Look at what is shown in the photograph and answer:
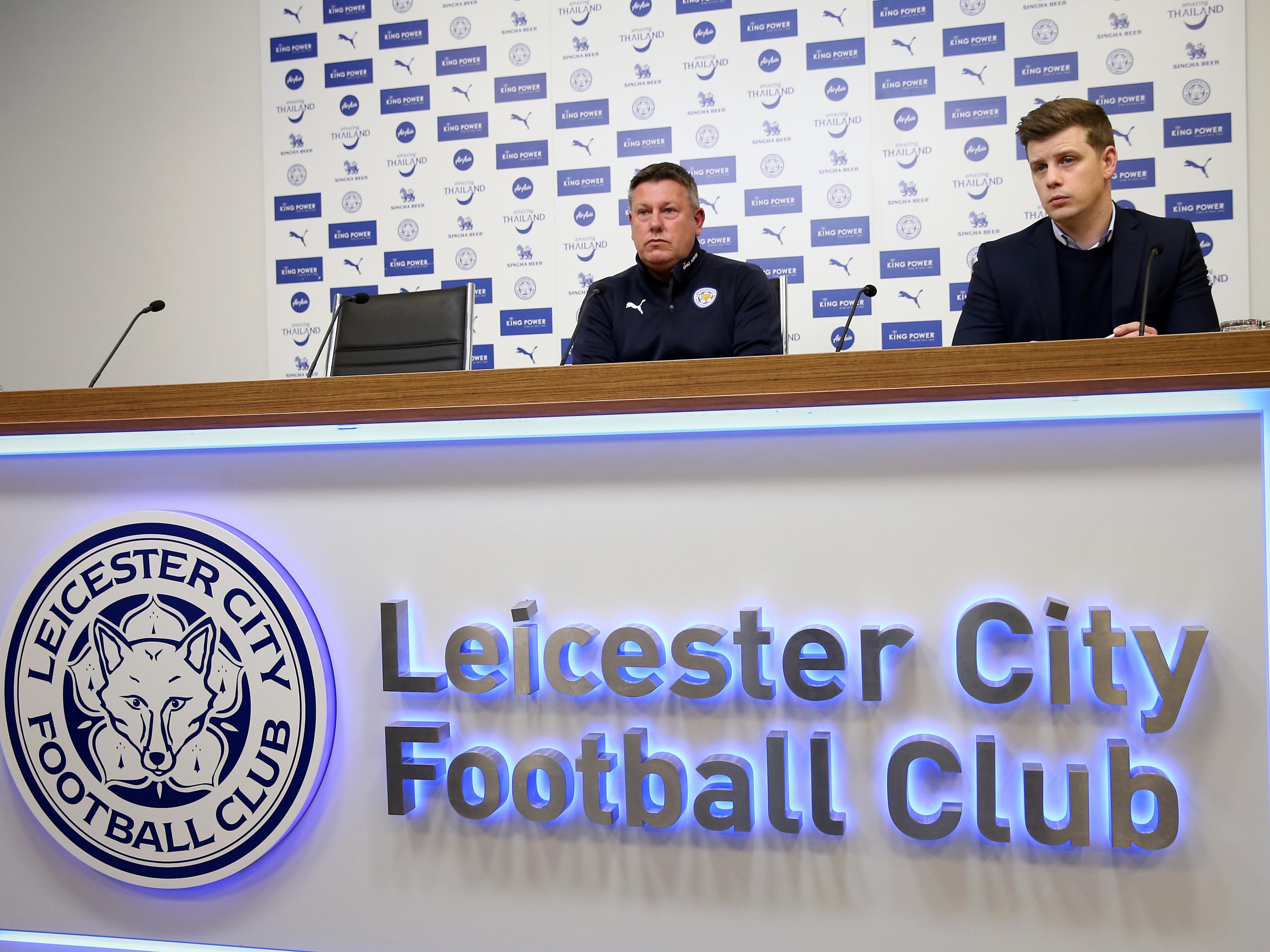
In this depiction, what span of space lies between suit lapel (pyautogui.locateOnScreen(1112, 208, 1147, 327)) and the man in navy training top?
2.95ft

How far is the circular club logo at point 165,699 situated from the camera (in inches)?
49.1

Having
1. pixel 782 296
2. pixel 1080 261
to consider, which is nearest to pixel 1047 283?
pixel 1080 261

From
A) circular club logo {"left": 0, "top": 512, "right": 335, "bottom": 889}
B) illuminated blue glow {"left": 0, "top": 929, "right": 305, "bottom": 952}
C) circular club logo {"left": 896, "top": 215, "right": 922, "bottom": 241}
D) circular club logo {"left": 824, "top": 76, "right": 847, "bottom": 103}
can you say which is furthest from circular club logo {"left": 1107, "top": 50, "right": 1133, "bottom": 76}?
illuminated blue glow {"left": 0, "top": 929, "right": 305, "bottom": 952}

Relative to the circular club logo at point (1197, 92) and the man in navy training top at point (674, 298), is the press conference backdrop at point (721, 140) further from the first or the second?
the man in navy training top at point (674, 298)

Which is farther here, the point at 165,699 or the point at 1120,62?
the point at 1120,62

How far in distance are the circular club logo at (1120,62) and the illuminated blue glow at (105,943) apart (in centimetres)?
374

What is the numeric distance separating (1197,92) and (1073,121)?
1.95 metres

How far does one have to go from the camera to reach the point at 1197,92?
3203 millimetres

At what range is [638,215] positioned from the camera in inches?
102

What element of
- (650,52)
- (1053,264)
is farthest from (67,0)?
(1053,264)

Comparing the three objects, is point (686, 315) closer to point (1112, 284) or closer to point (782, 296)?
point (782, 296)

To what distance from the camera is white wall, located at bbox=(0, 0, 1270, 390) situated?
4004 millimetres

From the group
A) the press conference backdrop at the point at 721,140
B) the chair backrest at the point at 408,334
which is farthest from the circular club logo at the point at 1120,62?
the chair backrest at the point at 408,334

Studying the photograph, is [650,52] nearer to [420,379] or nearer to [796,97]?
[796,97]
